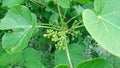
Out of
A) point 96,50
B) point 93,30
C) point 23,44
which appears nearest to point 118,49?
point 93,30

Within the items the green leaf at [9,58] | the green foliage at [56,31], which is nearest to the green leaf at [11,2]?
the green foliage at [56,31]

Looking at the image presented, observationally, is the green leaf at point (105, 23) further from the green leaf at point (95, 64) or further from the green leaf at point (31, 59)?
the green leaf at point (31, 59)

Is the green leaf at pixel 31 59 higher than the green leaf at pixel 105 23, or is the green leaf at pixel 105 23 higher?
the green leaf at pixel 105 23

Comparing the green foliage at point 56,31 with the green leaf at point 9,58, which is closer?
the green foliage at point 56,31

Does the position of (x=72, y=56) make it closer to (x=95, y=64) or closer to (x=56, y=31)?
(x=56, y=31)

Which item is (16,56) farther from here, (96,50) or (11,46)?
(96,50)

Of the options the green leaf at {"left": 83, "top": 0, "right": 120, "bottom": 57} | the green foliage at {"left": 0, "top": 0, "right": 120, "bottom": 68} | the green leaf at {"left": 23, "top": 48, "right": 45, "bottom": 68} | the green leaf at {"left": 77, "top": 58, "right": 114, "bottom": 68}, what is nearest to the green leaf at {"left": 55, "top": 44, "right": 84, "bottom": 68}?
the green foliage at {"left": 0, "top": 0, "right": 120, "bottom": 68}

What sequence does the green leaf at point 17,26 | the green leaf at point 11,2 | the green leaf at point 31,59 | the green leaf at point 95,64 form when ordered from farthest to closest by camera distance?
the green leaf at point 31,59 → the green leaf at point 11,2 → the green leaf at point 17,26 → the green leaf at point 95,64
